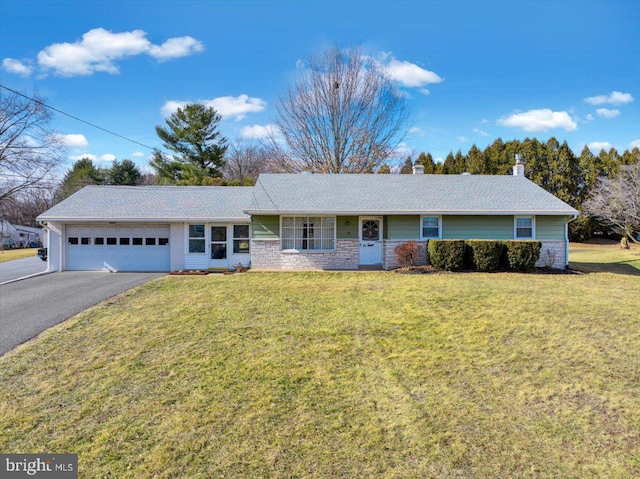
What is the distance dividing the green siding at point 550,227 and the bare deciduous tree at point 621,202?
1253cm

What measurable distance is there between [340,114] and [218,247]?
16.1 meters

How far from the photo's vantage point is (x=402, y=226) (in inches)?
580

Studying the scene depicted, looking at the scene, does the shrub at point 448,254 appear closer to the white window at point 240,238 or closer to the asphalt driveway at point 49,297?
the white window at point 240,238

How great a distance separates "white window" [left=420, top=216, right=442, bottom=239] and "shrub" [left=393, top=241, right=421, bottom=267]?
2.99ft

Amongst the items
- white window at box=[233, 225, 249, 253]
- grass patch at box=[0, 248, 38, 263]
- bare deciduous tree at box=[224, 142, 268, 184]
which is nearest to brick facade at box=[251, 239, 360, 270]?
white window at box=[233, 225, 249, 253]

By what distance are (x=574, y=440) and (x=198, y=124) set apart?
3356 cm

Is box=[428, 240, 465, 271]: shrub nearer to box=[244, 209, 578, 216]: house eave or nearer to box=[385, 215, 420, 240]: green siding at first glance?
box=[385, 215, 420, 240]: green siding

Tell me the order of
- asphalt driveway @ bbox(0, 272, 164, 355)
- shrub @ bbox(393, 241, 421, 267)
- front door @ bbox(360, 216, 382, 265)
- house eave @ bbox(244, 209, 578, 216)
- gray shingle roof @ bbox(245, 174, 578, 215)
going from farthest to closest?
front door @ bbox(360, 216, 382, 265) < gray shingle roof @ bbox(245, 174, 578, 215) < house eave @ bbox(244, 209, 578, 216) < shrub @ bbox(393, 241, 421, 267) < asphalt driveway @ bbox(0, 272, 164, 355)

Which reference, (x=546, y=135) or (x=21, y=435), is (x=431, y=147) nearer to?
(x=546, y=135)

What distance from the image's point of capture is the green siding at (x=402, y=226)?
14.7 metres

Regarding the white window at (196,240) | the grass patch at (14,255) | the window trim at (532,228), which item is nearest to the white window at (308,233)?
the white window at (196,240)

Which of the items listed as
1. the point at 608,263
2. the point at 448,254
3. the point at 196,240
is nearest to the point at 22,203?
the point at 196,240

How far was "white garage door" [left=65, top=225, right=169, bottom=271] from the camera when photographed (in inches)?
598

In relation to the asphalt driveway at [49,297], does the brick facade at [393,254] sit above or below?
above
